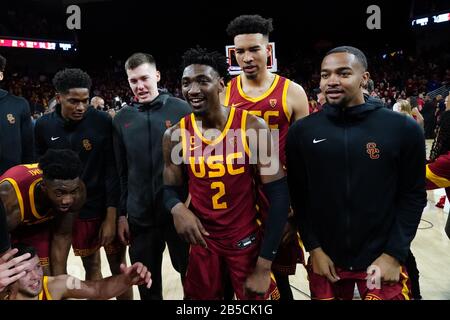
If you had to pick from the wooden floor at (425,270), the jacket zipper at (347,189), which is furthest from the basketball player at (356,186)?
the wooden floor at (425,270)

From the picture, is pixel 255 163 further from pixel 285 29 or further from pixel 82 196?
pixel 285 29

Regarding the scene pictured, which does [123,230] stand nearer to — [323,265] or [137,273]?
[137,273]

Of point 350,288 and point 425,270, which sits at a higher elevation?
point 350,288

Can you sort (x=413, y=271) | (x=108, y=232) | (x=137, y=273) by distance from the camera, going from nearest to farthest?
1. (x=137, y=273)
2. (x=108, y=232)
3. (x=413, y=271)

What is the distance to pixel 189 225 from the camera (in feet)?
6.54

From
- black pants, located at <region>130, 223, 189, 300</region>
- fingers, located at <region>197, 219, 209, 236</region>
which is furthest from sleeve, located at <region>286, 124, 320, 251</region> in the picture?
black pants, located at <region>130, 223, 189, 300</region>

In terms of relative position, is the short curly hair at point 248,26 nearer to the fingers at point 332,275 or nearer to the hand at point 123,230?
the hand at point 123,230

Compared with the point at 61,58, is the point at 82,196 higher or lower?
lower

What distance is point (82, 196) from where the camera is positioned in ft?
8.68

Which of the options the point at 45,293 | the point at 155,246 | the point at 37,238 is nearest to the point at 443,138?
the point at 155,246

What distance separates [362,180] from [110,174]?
1762 mm

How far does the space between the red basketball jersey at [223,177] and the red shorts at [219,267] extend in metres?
0.07
